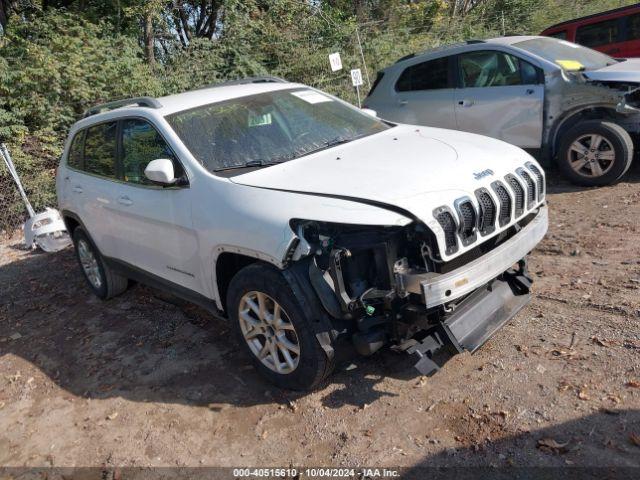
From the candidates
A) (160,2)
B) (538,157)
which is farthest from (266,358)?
(160,2)

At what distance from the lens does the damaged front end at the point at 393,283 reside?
2.88 meters

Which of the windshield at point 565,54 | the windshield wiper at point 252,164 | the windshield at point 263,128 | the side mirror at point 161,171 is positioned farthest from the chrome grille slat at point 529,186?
the windshield at point 565,54

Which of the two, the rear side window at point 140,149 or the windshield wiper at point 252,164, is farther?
the rear side window at point 140,149

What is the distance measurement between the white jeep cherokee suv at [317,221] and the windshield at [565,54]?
3.35 m

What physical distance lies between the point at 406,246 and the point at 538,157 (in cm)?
456

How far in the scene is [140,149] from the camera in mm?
4199

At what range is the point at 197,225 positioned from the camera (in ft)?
11.7

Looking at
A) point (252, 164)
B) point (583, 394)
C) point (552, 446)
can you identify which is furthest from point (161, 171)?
point (583, 394)

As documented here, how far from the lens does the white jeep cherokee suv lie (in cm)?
293

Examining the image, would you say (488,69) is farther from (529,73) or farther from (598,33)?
(598,33)

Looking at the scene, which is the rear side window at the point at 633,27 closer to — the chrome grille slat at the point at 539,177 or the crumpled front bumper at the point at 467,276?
the chrome grille slat at the point at 539,177

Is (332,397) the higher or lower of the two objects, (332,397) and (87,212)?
the lower

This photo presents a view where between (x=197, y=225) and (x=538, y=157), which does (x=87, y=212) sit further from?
(x=538, y=157)

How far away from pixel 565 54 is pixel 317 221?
5.61 meters
